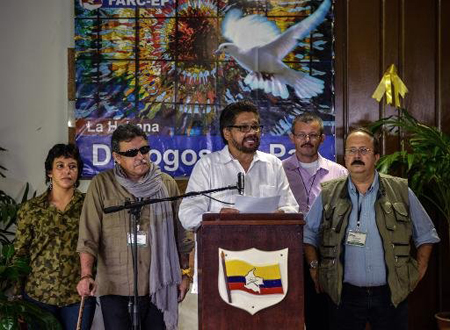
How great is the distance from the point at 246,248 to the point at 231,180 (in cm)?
75

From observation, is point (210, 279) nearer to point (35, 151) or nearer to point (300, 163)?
point (300, 163)

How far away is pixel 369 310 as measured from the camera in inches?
135

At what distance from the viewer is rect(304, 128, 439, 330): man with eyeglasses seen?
3385mm

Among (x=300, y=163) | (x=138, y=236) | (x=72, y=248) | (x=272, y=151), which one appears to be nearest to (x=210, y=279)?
(x=138, y=236)

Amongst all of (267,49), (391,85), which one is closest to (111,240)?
(267,49)

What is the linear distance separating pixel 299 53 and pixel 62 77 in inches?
75.1

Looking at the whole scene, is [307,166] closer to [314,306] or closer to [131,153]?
[314,306]

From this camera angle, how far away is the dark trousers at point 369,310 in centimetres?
339

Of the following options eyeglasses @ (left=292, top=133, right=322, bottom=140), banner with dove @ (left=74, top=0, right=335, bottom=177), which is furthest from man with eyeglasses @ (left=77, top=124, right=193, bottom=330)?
banner with dove @ (left=74, top=0, right=335, bottom=177)

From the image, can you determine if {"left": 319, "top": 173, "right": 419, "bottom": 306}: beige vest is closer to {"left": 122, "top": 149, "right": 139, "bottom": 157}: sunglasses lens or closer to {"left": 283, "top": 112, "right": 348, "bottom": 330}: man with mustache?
{"left": 283, "top": 112, "right": 348, "bottom": 330}: man with mustache

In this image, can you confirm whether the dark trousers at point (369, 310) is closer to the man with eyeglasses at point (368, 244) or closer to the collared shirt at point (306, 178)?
the man with eyeglasses at point (368, 244)

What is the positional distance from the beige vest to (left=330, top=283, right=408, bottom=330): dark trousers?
2.4 inches

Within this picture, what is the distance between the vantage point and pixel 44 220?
3832 mm

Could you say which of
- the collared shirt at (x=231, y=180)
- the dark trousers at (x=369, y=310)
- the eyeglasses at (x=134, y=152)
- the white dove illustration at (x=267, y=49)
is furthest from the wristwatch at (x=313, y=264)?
the white dove illustration at (x=267, y=49)
